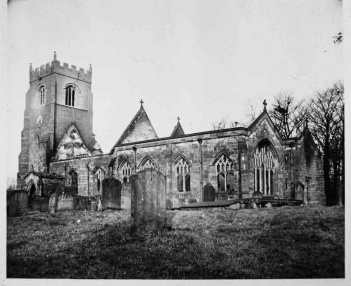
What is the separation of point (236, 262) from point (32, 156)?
15.2 metres

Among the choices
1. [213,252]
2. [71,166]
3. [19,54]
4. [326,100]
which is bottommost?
[213,252]

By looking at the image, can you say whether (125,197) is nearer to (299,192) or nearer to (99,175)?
(99,175)

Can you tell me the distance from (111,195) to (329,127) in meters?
6.52

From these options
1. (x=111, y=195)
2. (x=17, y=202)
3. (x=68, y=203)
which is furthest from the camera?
(x=68, y=203)

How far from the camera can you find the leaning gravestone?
954 centimetres

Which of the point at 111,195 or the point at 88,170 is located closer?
the point at 111,195

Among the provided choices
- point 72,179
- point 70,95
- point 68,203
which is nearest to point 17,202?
point 68,203

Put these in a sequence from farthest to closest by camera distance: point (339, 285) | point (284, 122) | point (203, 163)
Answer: point (284, 122), point (203, 163), point (339, 285)

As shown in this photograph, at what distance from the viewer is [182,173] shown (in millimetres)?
16359

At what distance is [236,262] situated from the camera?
8.23m

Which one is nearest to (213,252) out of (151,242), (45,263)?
(151,242)

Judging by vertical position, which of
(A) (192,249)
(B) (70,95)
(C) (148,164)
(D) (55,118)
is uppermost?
(B) (70,95)

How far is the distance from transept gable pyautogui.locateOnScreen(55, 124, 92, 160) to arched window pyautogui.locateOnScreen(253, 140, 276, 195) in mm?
11408

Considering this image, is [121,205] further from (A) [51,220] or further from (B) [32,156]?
(B) [32,156]
